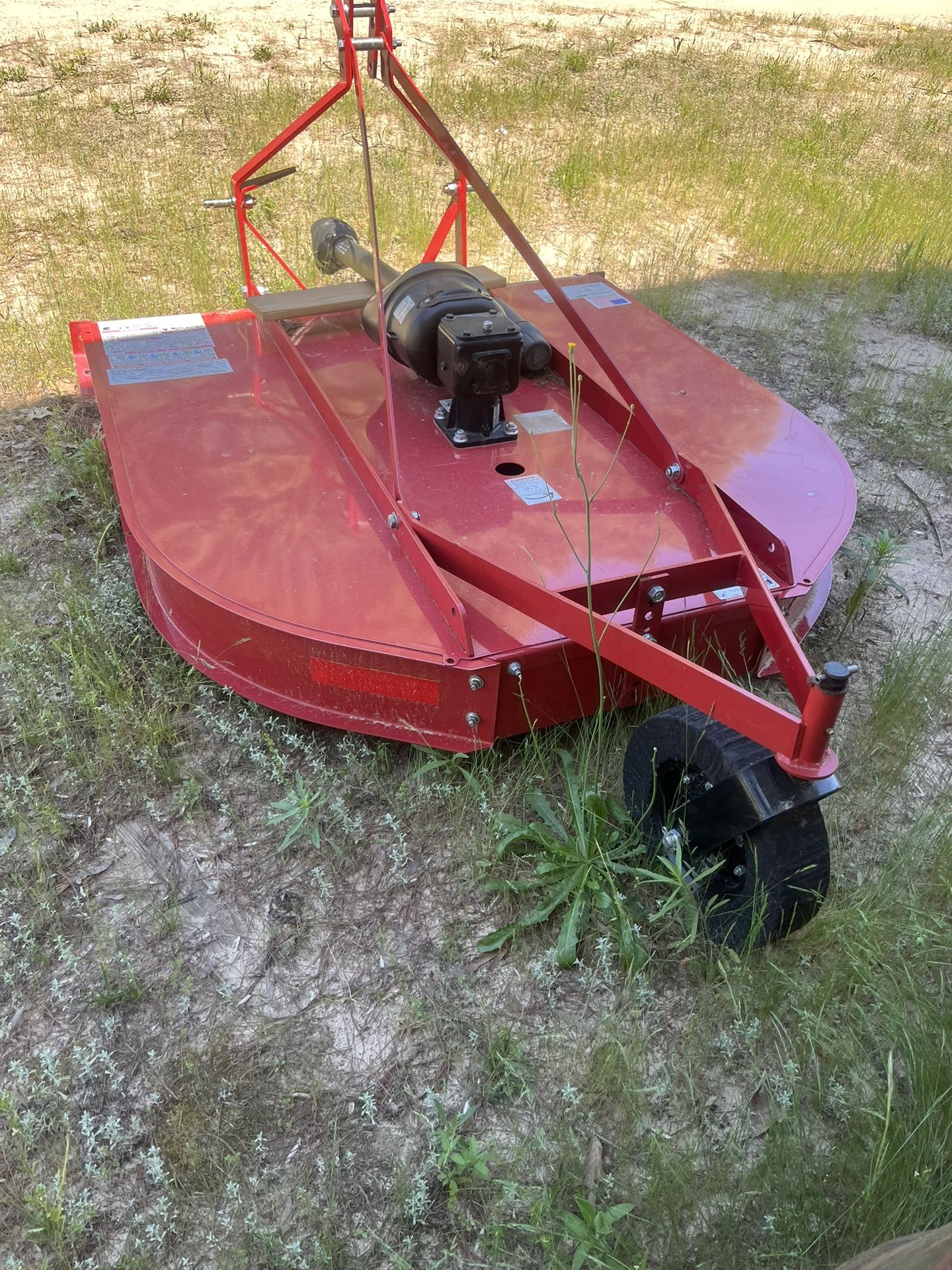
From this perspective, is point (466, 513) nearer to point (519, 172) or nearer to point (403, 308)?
point (403, 308)

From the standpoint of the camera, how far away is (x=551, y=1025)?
1.72m

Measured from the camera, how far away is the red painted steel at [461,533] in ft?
6.41

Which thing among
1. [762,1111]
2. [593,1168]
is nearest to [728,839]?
[762,1111]

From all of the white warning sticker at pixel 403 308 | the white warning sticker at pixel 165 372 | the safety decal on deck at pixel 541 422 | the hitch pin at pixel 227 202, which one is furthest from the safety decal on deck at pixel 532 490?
the hitch pin at pixel 227 202

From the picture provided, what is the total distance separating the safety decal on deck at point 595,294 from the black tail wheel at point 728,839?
205 cm

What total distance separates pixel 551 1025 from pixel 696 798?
464mm

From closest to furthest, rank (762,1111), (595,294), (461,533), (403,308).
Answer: (762,1111) → (461,533) → (403,308) → (595,294)

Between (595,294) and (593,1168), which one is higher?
(595,294)

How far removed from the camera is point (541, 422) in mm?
2723

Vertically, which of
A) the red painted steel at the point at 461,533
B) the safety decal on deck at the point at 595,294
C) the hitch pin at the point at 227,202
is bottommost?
the red painted steel at the point at 461,533

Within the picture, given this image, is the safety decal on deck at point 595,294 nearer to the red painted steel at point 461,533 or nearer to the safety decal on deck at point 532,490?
the red painted steel at point 461,533

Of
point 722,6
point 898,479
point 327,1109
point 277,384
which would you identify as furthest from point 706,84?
point 327,1109

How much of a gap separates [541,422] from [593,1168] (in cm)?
185

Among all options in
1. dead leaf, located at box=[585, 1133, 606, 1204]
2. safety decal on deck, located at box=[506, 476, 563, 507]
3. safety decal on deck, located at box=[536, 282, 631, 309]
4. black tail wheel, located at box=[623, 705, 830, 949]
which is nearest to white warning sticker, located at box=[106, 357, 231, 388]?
safety decal on deck, located at box=[506, 476, 563, 507]
